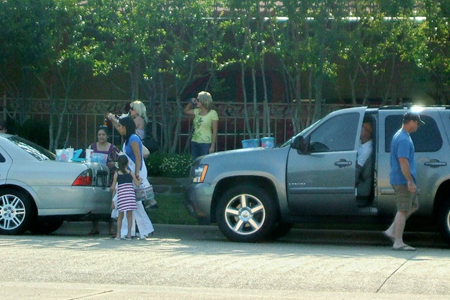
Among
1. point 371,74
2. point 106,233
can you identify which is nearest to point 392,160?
point 106,233

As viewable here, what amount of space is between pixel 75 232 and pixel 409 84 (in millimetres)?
8083

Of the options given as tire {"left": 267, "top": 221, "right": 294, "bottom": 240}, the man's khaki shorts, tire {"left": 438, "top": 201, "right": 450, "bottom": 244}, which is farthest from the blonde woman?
tire {"left": 438, "top": 201, "right": 450, "bottom": 244}

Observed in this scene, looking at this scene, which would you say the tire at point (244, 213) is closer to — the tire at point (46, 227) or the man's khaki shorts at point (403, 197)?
the man's khaki shorts at point (403, 197)

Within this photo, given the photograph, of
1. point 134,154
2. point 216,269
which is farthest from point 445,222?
point 134,154

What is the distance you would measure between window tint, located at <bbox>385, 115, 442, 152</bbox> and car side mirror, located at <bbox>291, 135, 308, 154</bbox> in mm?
996

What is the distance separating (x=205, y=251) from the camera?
10.3 metres

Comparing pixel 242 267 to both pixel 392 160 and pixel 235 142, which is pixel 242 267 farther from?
pixel 235 142

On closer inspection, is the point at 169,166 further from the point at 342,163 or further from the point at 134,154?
the point at 342,163

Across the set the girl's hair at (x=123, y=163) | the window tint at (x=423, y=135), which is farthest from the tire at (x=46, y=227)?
the window tint at (x=423, y=135)

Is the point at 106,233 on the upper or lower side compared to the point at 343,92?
lower

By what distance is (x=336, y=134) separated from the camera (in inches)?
444

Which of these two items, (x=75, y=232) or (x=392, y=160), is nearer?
(x=392, y=160)

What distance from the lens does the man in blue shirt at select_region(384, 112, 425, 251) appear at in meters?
10.4

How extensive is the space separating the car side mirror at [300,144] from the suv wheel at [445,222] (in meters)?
1.81
